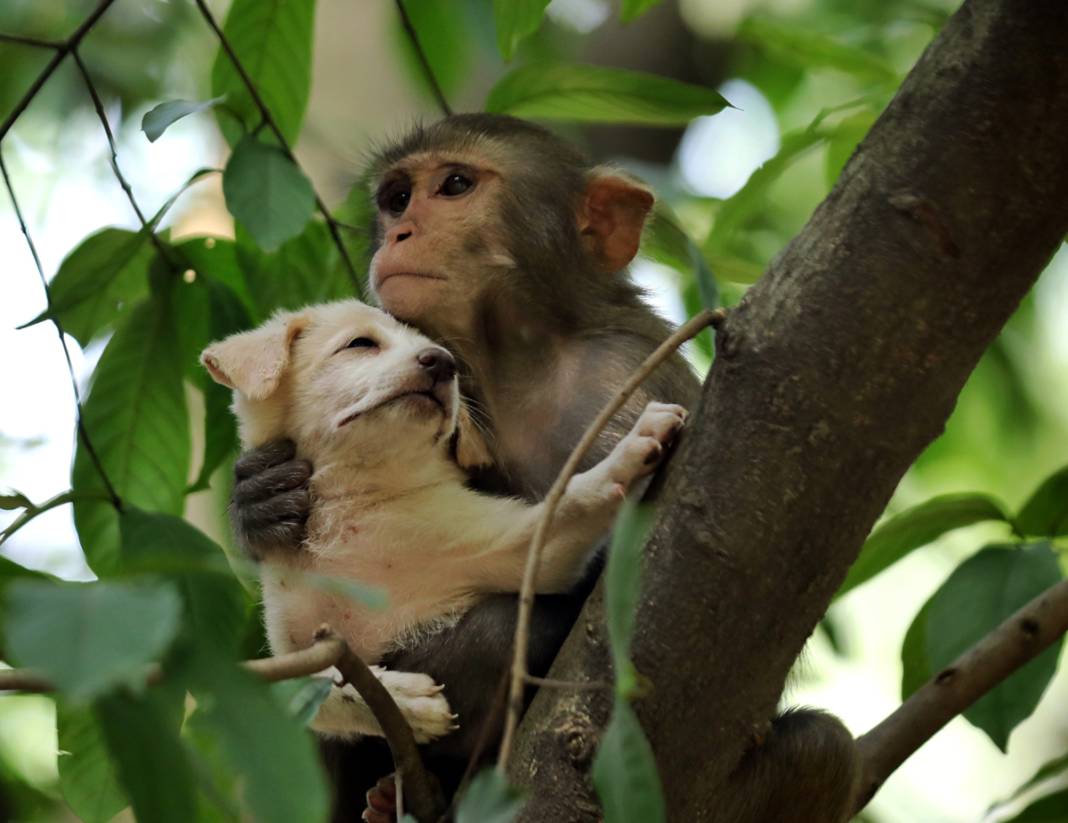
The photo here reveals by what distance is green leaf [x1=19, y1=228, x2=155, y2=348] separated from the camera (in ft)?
10.6

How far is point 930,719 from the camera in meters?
2.75

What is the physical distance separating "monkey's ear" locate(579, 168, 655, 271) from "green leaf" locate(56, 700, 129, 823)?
1.68 metres

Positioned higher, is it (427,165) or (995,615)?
(427,165)

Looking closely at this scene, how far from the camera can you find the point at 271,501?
286 centimetres

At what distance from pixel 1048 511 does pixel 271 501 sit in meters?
1.73

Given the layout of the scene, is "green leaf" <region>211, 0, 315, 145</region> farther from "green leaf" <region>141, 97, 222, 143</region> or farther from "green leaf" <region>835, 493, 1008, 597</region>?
"green leaf" <region>835, 493, 1008, 597</region>

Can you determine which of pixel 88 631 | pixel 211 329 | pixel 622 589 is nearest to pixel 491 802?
pixel 622 589

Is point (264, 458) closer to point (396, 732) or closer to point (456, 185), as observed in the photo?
point (396, 732)

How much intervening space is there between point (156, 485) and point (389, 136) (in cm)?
144

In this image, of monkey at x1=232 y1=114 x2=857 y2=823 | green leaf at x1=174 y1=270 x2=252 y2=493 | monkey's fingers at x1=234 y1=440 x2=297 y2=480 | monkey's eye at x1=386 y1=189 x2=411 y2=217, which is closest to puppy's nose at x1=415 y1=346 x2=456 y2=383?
monkey at x1=232 y1=114 x2=857 y2=823

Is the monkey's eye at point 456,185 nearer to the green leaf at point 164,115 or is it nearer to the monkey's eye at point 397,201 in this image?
the monkey's eye at point 397,201

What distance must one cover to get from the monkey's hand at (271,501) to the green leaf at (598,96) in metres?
1.05

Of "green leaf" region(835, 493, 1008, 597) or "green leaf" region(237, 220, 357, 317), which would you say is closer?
"green leaf" region(835, 493, 1008, 597)

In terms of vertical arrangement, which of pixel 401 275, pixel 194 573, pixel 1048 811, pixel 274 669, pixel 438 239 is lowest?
pixel 1048 811
